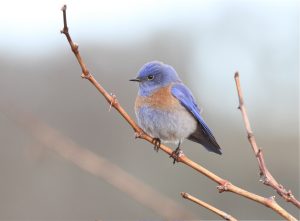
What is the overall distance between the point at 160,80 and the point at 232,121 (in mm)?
12740

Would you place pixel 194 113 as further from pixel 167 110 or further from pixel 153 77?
pixel 153 77

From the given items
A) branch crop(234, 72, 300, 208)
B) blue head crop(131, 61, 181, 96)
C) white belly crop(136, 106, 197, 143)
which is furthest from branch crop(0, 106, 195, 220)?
blue head crop(131, 61, 181, 96)

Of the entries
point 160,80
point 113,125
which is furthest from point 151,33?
point 160,80

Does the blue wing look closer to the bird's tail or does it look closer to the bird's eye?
the bird's tail

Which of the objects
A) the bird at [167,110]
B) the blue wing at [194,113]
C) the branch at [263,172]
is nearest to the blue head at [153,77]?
the bird at [167,110]

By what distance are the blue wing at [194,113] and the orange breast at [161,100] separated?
1.5 inches

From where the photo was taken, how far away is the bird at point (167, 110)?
4602 mm

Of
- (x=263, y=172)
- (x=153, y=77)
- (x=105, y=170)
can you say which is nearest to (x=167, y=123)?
(x=153, y=77)

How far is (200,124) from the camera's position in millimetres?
4691

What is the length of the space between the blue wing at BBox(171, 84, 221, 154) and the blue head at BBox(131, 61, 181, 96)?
0.11 meters

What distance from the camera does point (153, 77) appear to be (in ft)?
15.6

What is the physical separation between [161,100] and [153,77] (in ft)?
0.65

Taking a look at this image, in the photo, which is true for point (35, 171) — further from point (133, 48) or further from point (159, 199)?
point (159, 199)

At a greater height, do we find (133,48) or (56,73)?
(133,48)
